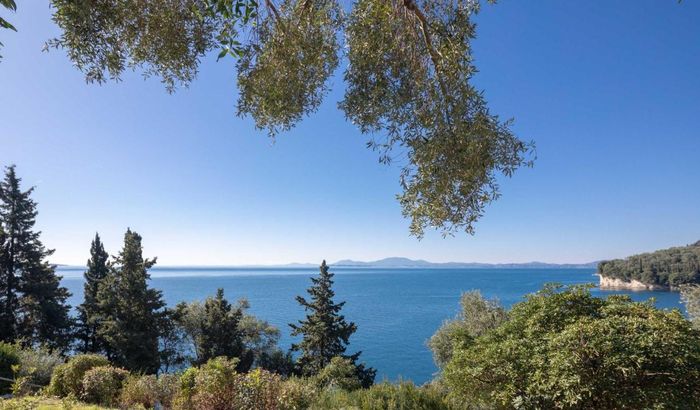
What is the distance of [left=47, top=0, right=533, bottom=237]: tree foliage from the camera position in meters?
3.40

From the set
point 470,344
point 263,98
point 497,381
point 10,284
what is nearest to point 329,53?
point 263,98

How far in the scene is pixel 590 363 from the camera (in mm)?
5363

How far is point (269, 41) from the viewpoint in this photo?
380 cm

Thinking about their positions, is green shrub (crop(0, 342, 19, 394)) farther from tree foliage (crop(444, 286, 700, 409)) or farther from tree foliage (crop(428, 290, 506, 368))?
tree foliage (crop(428, 290, 506, 368))

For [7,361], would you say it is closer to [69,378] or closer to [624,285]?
[69,378]

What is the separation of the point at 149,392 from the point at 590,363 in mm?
9243

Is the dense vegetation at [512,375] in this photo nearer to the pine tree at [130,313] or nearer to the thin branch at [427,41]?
the thin branch at [427,41]

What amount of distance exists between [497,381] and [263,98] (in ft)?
19.2

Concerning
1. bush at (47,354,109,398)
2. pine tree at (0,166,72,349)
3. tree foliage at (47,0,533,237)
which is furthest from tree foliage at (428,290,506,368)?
pine tree at (0,166,72,349)

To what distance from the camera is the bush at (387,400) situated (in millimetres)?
6629

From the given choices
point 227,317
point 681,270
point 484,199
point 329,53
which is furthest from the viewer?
point 681,270

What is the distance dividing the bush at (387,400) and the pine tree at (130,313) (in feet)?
69.3

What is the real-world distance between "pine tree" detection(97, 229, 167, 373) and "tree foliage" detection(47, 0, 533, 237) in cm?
2430

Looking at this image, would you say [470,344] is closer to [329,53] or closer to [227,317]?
[329,53]
